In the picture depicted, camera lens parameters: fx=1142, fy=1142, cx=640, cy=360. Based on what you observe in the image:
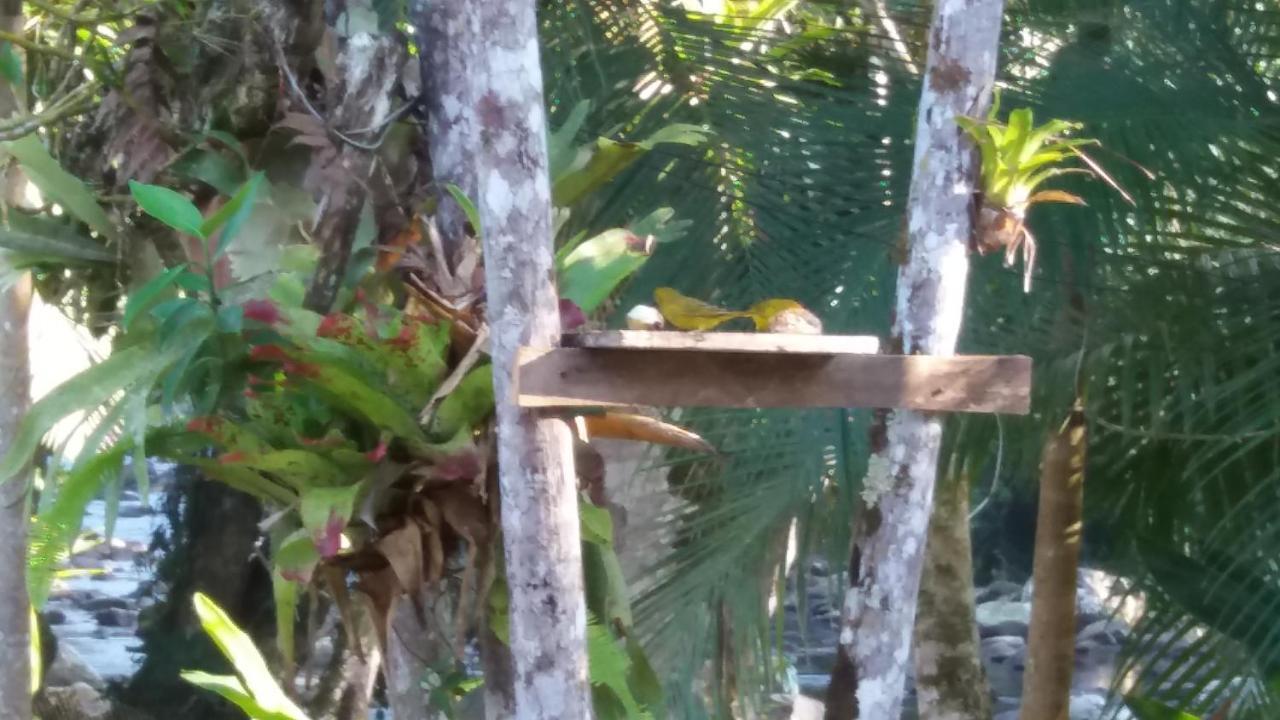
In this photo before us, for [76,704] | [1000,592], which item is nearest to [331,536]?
[76,704]

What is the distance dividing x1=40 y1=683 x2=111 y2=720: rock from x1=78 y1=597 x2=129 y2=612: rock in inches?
8.7

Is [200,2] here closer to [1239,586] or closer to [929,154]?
[929,154]

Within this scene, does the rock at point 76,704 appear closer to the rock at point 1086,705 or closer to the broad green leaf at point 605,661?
the broad green leaf at point 605,661

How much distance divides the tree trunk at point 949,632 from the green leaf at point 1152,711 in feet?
2.26

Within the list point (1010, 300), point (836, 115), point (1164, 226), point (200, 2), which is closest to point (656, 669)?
point (1010, 300)

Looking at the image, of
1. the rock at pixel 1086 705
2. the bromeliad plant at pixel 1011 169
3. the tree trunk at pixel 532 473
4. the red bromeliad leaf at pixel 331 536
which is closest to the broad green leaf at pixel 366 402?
the red bromeliad leaf at pixel 331 536

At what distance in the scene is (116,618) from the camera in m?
3.12

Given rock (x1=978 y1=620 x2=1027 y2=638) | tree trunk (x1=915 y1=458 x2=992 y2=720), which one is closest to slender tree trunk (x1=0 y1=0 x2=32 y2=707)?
tree trunk (x1=915 y1=458 x2=992 y2=720)

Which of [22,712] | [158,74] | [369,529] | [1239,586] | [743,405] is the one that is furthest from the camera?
[22,712]

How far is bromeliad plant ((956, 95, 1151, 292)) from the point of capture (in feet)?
3.10

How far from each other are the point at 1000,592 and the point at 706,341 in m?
3.97

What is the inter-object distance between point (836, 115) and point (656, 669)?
96cm

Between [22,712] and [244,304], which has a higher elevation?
[244,304]

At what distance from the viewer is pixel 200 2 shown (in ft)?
4.84
